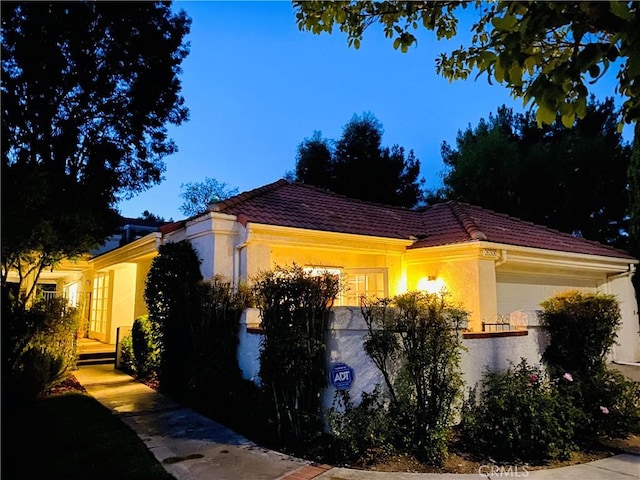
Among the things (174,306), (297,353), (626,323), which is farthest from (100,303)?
(626,323)

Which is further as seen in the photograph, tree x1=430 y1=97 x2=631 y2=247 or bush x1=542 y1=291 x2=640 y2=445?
tree x1=430 y1=97 x2=631 y2=247

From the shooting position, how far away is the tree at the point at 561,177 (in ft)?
84.6

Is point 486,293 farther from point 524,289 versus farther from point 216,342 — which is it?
point 216,342

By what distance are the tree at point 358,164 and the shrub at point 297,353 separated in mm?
24467

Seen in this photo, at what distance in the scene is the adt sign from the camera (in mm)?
6789

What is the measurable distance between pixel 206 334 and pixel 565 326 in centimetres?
738

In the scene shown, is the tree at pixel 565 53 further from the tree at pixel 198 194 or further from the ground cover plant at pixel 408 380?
the tree at pixel 198 194

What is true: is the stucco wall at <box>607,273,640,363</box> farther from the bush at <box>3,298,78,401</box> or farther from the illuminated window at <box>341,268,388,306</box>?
the bush at <box>3,298,78,401</box>

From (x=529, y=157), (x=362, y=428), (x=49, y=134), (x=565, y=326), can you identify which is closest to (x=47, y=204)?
(x=362, y=428)

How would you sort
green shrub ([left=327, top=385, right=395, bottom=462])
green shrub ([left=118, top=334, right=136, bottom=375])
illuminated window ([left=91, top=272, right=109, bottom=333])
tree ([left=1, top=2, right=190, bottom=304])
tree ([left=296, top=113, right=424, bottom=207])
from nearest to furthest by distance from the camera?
green shrub ([left=327, top=385, right=395, bottom=462])
green shrub ([left=118, top=334, right=136, bottom=375])
tree ([left=1, top=2, right=190, bottom=304])
illuminated window ([left=91, top=272, right=109, bottom=333])
tree ([left=296, top=113, right=424, bottom=207])

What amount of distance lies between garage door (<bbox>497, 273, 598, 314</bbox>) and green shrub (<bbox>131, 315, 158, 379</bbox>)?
1043cm

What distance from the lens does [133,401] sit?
9703 mm
